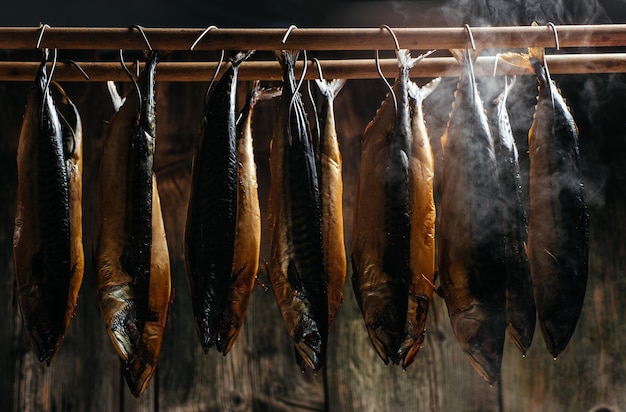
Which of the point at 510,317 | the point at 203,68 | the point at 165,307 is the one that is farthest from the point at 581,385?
the point at 203,68

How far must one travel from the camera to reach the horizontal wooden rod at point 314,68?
1876 millimetres

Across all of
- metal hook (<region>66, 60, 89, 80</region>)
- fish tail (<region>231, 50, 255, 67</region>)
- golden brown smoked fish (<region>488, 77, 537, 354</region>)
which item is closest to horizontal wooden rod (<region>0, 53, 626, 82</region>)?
metal hook (<region>66, 60, 89, 80</region>)

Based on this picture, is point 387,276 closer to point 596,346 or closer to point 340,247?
point 340,247

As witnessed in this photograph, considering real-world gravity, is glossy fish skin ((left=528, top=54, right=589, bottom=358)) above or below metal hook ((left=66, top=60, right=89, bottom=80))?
below

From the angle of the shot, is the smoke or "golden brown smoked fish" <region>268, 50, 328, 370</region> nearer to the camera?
"golden brown smoked fish" <region>268, 50, 328, 370</region>

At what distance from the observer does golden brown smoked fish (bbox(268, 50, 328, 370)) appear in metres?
1.65

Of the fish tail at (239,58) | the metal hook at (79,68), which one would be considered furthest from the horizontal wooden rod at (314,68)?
the fish tail at (239,58)

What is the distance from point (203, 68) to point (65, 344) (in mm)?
1236

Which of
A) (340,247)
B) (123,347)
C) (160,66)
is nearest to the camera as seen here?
(123,347)

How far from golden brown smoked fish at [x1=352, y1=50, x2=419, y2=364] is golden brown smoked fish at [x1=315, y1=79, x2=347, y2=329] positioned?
6 cm

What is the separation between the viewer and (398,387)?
252 cm

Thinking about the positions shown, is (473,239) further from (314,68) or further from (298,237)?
(314,68)

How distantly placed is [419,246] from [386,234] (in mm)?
115

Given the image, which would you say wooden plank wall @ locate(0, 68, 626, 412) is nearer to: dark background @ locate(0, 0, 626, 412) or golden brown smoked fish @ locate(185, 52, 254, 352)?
dark background @ locate(0, 0, 626, 412)
